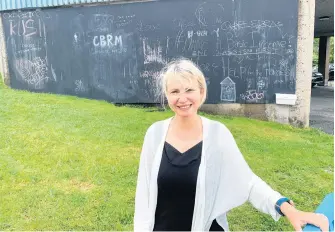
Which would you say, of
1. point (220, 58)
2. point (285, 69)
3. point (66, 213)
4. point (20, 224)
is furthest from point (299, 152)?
point (20, 224)

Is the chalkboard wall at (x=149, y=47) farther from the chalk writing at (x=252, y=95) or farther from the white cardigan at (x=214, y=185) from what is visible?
the white cardigan at (x=214, y=185)

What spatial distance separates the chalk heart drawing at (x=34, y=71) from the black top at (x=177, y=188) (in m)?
8.29

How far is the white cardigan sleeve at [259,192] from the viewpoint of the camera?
1.81 metres

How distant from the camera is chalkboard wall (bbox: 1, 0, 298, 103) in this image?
7.88 meters

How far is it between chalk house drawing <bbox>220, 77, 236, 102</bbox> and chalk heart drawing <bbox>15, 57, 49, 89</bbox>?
4597 mm

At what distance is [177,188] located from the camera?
6.25ft

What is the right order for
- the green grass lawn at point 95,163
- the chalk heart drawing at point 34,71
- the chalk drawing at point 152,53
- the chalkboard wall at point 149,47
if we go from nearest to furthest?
the green grass lawn at point 95,163 < the chalkboard wall at point 149,47 < the chalk drawing at point 152,53 < the chalk heart drawing at point 34,71

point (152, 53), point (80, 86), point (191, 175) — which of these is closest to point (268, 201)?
point (191, 175)

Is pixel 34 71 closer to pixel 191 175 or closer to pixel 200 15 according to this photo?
pixel 200 15

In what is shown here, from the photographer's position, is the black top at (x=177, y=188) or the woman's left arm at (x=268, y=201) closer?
the woman's left arm at (x=268, y=201)

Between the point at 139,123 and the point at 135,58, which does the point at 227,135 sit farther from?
the point at 135,58

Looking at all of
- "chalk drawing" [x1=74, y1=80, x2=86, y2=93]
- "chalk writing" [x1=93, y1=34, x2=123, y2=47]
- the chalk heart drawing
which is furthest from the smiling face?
the chalk heart drawing

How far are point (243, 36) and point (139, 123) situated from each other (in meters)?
3.05

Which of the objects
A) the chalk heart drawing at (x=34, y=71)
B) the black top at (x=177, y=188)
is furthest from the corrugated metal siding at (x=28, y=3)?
the black top at (x=177, y=188)
